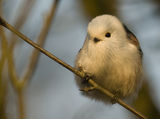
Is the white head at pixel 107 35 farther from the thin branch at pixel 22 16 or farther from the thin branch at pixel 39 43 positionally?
the thin branch at pixel 22 16

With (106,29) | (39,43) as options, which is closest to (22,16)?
(39,43)

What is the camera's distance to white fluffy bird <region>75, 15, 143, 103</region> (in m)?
2.93

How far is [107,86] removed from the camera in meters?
3.17

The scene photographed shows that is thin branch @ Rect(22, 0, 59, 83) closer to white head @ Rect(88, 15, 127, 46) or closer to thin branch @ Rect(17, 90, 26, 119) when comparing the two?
thin branch @ Rect(17, 90, 26, 119)

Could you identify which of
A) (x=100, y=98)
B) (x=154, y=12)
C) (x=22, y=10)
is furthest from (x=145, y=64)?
(x=22, y=10)

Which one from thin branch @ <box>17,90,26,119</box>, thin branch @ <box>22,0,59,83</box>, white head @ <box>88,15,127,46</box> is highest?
white head @ <box>88,15,127,46</box>

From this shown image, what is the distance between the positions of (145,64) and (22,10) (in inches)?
65.5

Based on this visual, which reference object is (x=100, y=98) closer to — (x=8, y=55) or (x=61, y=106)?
(x=61, y=106)

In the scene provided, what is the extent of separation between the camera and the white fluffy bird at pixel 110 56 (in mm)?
2930

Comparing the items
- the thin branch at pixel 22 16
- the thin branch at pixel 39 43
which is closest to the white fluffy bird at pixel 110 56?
the thin branch at pixel 39 43

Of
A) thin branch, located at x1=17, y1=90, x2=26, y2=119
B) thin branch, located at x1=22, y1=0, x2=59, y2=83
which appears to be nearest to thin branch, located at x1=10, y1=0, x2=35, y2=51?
thin branch, located at x1=22, y1=0, x2=59, y2=83

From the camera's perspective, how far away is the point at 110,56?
300 cm

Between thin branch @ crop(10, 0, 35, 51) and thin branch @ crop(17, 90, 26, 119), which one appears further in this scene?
thin branch @ crop(10, 0, 35, 51)

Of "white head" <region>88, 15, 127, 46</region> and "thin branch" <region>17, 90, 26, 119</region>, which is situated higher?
"white head" <region>88, 15, 127, 46</region>
